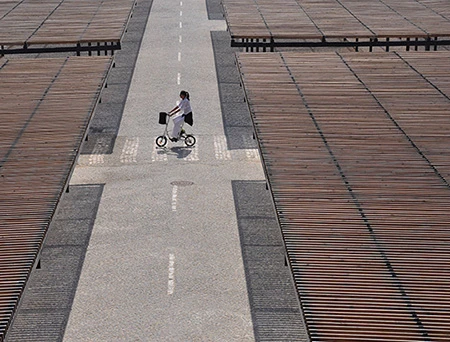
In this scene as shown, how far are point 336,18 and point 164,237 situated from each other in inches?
738

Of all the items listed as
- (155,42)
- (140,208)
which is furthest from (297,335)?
(155,42)

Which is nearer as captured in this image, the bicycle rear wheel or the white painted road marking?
the white painted road marking

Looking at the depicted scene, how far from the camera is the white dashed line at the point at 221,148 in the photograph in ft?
103

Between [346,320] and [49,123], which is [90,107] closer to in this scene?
[49,123]

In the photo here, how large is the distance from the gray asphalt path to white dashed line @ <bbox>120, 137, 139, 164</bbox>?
0.04 m

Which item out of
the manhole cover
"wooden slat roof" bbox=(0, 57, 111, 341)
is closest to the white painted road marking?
"wooden slat roof" bbox=(0, 57, 111, 341)

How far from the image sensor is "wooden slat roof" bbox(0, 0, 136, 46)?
3497cm

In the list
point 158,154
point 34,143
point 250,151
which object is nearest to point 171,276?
point 34,143

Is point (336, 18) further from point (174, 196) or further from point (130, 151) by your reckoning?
point (174, 196)

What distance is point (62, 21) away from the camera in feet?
127

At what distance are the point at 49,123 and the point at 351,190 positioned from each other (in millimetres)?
9365

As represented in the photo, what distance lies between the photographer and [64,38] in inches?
1374

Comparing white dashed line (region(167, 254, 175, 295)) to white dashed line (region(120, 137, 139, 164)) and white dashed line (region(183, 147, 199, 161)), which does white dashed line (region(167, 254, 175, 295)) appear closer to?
white dashed line (region(183, 147, 199, 161))

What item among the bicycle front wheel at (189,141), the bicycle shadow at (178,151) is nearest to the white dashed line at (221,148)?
the bicycle front wheel at (189,141)
